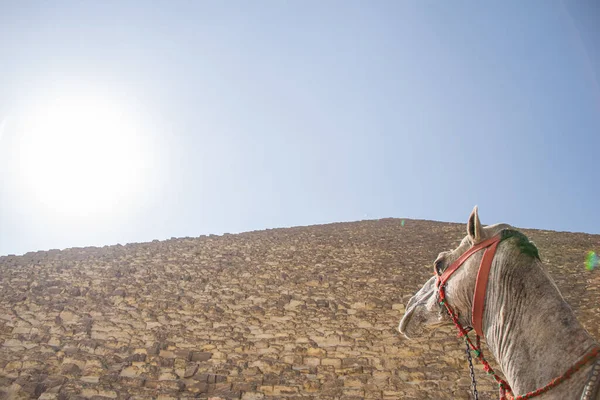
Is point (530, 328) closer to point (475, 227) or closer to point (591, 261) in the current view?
point (475, 227)

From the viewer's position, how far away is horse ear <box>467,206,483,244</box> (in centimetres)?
191

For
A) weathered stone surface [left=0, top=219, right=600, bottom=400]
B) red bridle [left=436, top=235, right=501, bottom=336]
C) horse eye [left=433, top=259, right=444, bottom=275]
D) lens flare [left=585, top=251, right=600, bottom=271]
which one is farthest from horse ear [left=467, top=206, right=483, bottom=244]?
lens flare [left=585, top=251, right=600, bottom=271]

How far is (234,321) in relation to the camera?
970 centimetres

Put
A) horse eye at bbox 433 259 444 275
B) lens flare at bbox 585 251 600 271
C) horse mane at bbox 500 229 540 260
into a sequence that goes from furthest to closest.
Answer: lens flare at bbox 585 251 600 271 → horse eye at bbox 433 259 444 275 → horse mane at bbox 500 229 540 260

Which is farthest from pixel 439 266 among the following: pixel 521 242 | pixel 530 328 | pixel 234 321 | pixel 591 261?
pixel 591 261

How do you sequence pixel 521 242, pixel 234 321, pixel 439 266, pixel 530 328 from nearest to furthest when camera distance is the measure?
pixel 530 328 → pixel 521 242 → pixel 439 266 → pixel 234 321

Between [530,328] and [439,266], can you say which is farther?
[439,266]

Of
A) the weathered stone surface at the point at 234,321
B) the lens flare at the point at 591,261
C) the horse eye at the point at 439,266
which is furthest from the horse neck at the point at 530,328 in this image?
the lens flare at the point at 591,261

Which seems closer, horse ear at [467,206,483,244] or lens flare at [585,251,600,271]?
horse ear at [467,206,483,244]

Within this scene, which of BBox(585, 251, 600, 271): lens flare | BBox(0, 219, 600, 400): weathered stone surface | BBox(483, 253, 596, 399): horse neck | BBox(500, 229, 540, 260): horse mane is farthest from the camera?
BBox(585, 251, 600, 271): lens flare

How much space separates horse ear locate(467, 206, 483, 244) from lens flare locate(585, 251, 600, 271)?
40.9ft

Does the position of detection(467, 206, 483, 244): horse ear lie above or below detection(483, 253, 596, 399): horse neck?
above

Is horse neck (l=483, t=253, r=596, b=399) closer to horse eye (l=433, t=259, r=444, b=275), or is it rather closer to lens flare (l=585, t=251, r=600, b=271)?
horse eye (l=433, t=259, r=444, b=275)

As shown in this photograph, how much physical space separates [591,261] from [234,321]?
11.0m
